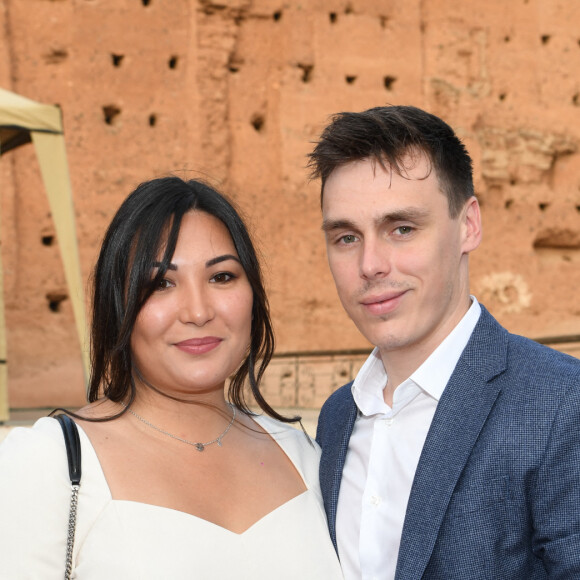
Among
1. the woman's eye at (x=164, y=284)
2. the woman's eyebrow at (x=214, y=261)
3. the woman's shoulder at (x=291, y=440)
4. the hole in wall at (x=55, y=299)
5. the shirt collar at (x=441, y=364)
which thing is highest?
the woman's eyebrow at (x=214, y=261)

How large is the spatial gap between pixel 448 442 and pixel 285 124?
1054 centimetres

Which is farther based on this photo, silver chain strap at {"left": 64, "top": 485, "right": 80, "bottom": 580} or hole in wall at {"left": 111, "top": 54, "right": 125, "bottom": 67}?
hole in wall at {"left": 111, "top": 54, "right": 125, "bottom": 67}

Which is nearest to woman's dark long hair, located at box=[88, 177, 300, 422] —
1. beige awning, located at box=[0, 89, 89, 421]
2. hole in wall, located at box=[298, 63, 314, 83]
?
beige awning, located at box=[0, 89, 89, 421]

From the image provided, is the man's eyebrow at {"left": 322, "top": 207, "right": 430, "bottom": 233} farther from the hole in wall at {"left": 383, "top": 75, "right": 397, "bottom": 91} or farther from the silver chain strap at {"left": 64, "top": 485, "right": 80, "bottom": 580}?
the hole in wall at {"left": 383, "top": 75, "right": 397, "bottom": 91}

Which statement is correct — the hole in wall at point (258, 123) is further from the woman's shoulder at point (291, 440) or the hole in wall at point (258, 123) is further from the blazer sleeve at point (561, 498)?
the blazer sleeve at point (561, 498)

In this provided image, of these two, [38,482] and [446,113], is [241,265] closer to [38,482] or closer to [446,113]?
[38,482]

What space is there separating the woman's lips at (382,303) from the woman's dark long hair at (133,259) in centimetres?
43

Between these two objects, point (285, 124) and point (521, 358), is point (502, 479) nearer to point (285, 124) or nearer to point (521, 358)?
point (521, 358)

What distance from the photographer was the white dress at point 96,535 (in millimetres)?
1796

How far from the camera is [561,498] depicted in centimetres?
168

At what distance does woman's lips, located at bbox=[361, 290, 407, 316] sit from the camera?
207 cm

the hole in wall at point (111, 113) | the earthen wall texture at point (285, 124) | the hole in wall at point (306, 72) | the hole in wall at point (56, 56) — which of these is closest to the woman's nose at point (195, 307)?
the earthen wall texture at point (285, 124)

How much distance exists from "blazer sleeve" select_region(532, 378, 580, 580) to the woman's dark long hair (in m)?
1.05

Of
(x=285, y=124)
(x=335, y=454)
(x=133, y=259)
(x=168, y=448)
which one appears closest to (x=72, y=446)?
(x=168, y=448)
